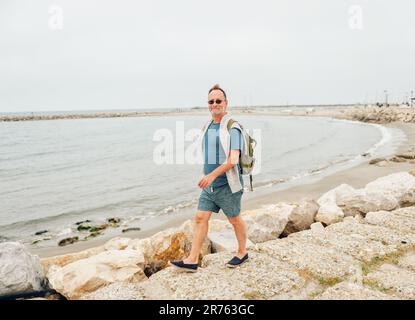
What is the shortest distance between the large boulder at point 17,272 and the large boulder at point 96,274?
239 millimetres

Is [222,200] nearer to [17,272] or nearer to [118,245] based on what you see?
[17,272]

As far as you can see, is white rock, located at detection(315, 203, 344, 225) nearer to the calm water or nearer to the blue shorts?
the blue shorts

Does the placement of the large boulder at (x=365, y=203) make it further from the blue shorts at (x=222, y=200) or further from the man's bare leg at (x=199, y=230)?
the man's bare leg at (x=199, y=230)

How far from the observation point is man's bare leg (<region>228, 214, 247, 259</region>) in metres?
4.31

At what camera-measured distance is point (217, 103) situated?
402cm

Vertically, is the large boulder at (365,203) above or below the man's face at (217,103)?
below

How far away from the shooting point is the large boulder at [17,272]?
183 inches

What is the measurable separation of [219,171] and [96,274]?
236cm

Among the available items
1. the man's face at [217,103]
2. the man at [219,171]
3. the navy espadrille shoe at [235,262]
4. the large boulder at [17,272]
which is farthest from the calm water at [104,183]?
the man's face at [217,103]

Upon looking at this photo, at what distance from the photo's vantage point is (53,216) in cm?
1195

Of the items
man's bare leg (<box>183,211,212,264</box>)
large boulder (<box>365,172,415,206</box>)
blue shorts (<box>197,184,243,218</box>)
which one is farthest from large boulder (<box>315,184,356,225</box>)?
man's bare leg (<box>183,211,212,264</box>)

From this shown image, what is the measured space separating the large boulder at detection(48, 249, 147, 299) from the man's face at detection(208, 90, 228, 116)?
2.57 metres

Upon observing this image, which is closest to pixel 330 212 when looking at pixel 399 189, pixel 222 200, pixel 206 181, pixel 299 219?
pixel 299 219
